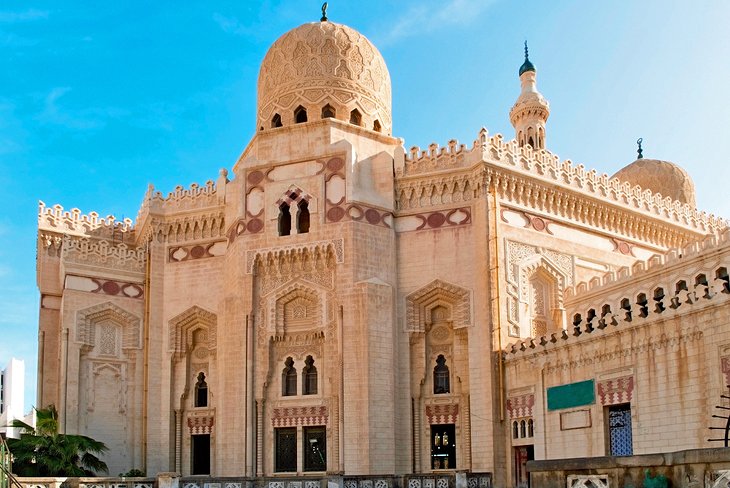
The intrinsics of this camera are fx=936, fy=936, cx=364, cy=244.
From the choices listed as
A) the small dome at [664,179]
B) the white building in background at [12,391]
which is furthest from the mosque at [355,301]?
the white building in background at [12,391]

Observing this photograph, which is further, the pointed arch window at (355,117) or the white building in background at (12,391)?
the white building in background at (12,391)

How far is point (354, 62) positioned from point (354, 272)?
24.4 ft

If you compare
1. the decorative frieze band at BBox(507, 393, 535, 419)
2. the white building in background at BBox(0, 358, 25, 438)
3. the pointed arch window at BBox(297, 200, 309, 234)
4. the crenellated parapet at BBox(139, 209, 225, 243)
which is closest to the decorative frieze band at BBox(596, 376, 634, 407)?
the decorative frieze band at BBox(507, 393, 535, 419)

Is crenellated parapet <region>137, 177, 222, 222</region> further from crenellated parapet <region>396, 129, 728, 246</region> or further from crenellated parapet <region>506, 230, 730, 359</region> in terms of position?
crenellated parapet <region>506, 230, 730, 359</region>

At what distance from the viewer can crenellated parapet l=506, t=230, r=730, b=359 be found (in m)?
20.0

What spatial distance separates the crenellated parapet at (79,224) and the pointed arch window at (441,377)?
41.0 ft

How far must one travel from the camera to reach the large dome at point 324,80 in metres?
29.0

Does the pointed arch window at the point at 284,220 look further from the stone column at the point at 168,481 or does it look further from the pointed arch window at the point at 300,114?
the stone column at the point at 168,481

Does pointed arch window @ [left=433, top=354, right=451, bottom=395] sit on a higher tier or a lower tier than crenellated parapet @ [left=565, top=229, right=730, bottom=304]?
lower

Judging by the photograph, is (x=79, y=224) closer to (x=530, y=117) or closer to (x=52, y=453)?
(x=52, y=453)

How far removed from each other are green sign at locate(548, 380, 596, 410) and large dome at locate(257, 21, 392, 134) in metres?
10.6

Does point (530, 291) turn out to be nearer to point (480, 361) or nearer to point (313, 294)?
point (480, 361)

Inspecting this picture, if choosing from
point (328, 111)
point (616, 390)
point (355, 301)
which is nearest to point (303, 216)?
point (355, 301)

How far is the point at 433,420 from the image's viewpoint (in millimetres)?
25938
